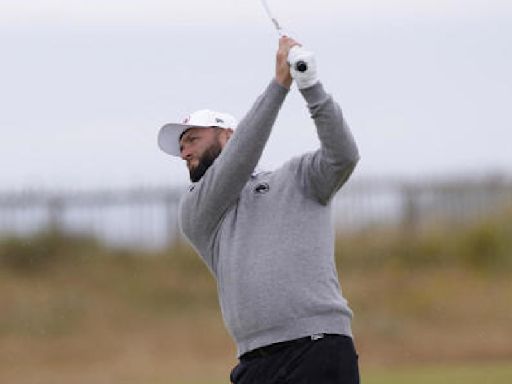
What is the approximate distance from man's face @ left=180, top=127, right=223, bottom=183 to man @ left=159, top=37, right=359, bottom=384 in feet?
0.57

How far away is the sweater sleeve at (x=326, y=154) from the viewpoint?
5.56 m

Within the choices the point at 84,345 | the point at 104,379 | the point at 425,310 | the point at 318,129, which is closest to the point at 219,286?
the point at 318,129

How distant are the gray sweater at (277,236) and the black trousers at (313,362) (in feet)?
0.14

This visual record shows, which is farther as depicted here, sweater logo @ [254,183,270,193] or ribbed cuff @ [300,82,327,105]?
sweater logo @ [254,183,270,193]

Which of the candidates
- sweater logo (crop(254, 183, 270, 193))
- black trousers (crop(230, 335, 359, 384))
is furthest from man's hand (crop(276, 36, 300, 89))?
black trousers (crop(230, 335, 359, 384))

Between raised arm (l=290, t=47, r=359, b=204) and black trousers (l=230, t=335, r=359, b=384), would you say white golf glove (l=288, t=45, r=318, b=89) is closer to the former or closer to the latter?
raised arm (l=290, t=47, r=359, b=204)

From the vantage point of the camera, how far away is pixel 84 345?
66.0 ft

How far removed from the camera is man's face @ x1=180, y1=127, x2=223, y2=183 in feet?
20.1

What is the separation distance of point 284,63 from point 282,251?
2.18ft

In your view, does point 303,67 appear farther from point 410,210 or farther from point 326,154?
point 410,210

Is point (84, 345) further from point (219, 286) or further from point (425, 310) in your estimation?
point (219, 286)

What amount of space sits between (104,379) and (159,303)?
3.22 m

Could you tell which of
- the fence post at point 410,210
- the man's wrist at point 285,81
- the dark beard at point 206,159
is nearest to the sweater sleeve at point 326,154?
the man's wrist at point 285,81

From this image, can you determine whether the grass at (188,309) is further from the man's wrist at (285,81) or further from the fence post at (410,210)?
the man's wrist at (285,81)
